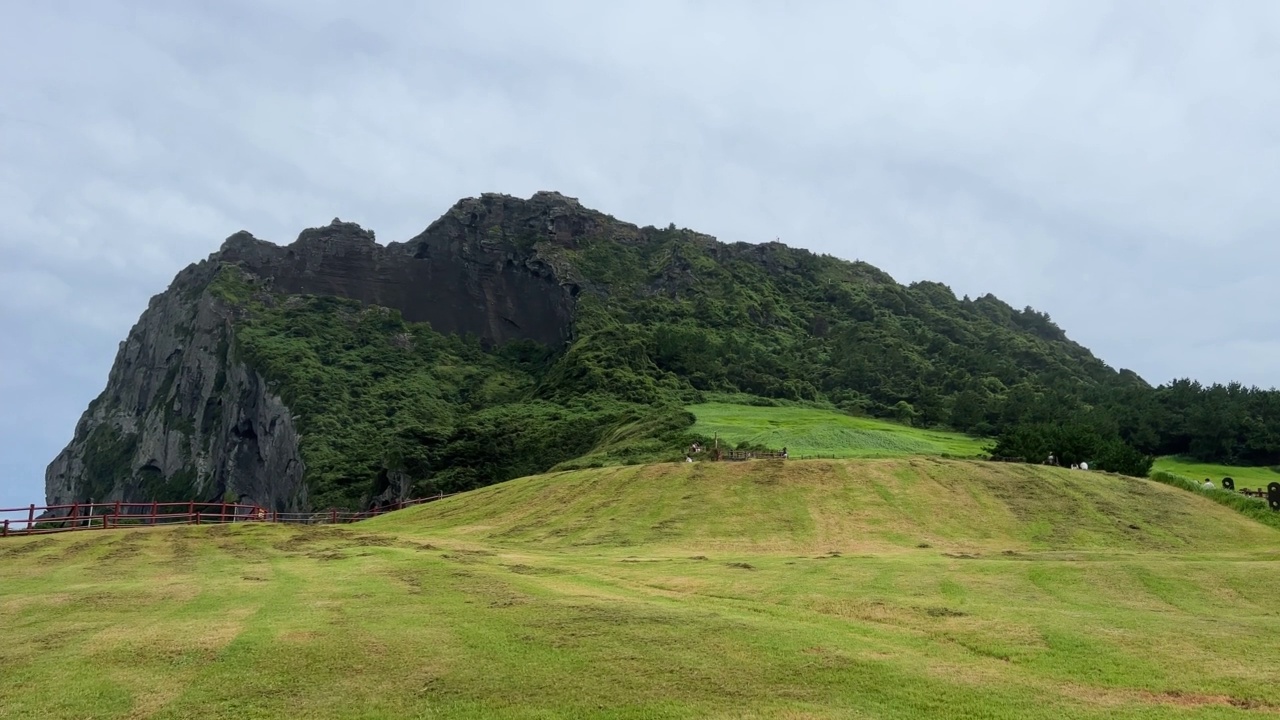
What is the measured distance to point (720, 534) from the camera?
40344 mm

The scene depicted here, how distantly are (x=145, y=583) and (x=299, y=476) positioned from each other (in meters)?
112

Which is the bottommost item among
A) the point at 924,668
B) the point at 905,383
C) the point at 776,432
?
the point at 924,668

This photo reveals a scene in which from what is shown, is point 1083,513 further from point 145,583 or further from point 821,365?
point 821,365

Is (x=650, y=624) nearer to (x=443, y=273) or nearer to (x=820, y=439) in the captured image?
(x=820, y=439)

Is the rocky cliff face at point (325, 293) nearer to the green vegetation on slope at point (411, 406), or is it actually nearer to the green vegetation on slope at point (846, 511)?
the green vegetation on slope at point (411, 406)

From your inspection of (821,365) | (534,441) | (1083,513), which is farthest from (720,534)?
(821,365)

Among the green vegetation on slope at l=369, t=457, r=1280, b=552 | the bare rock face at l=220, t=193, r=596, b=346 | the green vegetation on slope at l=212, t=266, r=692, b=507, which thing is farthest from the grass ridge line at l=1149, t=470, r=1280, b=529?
the bare rock face at l=220, t=193, r=596, b=346

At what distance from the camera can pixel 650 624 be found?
60.6 ft

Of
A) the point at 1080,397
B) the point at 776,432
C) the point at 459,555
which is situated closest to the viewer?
the point at 459,555

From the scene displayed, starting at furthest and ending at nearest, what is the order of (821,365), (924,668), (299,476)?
(821,365) < (299,476) < (924,668)

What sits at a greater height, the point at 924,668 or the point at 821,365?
the point at 821,365

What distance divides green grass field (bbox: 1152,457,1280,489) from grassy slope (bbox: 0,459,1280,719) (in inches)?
1233

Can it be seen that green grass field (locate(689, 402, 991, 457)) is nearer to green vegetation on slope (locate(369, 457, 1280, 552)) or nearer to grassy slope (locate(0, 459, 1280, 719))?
green vegetation on slope (locate(369, 457, 1280, 552))

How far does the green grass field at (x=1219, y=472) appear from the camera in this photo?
2612 inches
